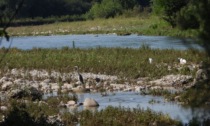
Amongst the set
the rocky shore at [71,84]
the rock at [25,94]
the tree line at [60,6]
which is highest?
the rock at [25,94]

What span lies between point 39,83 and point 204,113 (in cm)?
1687

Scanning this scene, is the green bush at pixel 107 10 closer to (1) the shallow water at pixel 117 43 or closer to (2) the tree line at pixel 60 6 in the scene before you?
(2) the tree line at pixel 60 6

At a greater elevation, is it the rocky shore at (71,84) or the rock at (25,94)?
the rock at (25,94)

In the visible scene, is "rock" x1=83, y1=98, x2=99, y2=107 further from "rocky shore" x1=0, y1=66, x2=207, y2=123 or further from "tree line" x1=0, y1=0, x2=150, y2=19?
"tree line" x1=0, y1=0, x2=150, y2=19

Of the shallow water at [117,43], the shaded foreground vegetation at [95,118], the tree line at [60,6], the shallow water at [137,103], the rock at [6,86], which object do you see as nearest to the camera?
the shaded foreground vegetation at [95,118]

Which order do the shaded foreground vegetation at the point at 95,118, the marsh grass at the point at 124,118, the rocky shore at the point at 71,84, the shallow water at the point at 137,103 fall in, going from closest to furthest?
the shaded foreground vegetation at the point at 95,118
the marsh grass at the point at 124,118
the shallow water at the point at 137,103
the rocky shore at the point at 71,84

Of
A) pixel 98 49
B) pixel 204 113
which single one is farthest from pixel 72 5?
pixel 204 113

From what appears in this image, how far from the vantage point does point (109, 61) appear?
31.5 m

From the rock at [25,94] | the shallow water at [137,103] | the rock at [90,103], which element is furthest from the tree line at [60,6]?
the rock at [90,103]

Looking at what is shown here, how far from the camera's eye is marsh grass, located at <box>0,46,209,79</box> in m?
28.5

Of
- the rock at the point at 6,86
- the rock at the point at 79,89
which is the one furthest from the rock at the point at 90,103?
the rock at the point at 6,86

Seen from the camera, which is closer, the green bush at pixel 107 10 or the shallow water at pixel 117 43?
the shallow water at pixel 117 43

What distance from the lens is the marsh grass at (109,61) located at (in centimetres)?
2847

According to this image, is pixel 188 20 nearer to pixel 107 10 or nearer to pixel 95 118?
pixel 95 118
